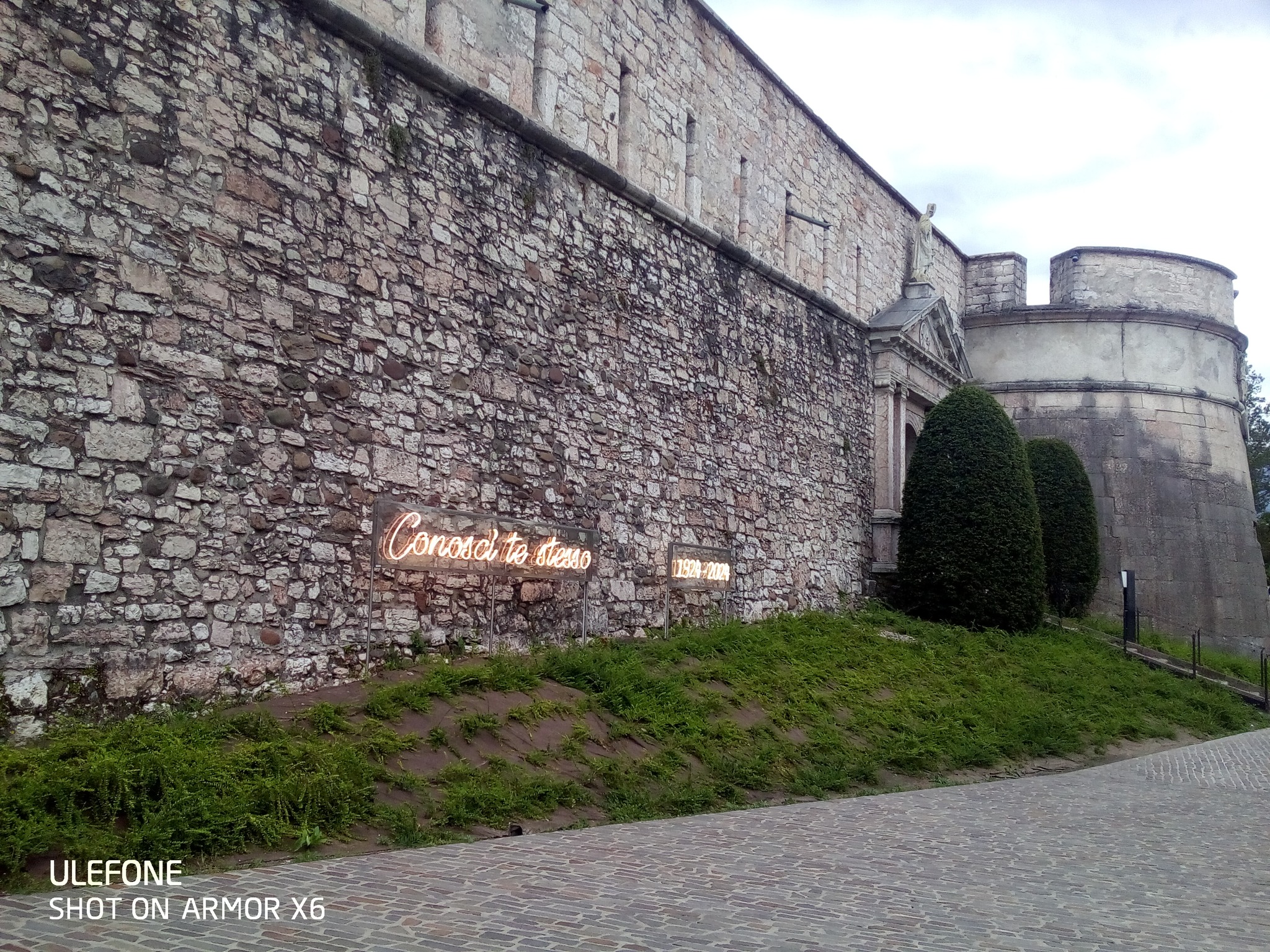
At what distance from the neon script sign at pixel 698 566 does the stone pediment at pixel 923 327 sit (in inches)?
300

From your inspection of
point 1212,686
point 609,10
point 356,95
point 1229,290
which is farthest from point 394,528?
point 1229,290

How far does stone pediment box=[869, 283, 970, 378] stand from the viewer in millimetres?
20062

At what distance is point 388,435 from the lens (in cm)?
934

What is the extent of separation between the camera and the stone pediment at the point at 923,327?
790 inches

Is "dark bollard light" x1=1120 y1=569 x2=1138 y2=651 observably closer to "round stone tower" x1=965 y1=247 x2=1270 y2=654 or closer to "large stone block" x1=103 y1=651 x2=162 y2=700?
"round stone tower" x1=965 y1=247 x2=1270 y2=654

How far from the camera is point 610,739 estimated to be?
29.1 feet

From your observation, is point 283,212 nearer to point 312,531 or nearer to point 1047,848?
point 312,531

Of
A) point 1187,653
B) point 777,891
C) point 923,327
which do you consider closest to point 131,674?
point 777,891

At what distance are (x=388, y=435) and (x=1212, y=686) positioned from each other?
1414 centimetres

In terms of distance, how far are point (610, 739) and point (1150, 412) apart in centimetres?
2037

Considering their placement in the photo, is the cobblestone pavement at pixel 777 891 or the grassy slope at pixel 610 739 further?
the grassy slope at pixel 610 739

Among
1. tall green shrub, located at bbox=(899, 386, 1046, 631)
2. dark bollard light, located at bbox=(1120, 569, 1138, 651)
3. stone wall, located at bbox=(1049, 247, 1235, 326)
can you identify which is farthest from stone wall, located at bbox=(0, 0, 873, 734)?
stone wall, located at bbox=(1049, 247, 1235, 326)

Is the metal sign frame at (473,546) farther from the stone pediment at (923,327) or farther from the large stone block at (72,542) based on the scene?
the stone pediment at (923,327)

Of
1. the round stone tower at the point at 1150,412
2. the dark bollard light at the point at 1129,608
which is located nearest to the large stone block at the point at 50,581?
the dark bollard light at the point at 1129,608
